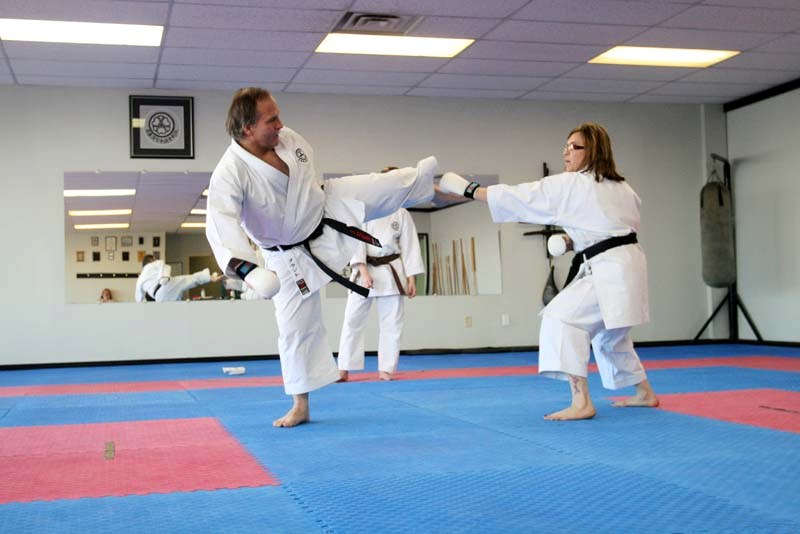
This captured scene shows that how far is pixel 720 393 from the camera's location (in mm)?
4715

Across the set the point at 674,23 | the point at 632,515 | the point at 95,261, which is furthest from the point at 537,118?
the point at 632,515

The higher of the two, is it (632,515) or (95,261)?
(95,261)

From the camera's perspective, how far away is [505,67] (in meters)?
7.94

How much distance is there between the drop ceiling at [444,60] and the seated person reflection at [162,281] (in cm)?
165

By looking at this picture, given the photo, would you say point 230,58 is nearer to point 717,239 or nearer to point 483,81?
point 483,81

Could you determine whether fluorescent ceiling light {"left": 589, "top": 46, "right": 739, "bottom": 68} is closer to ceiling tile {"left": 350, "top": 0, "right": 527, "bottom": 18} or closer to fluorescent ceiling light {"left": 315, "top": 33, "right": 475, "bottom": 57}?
fluorescent ceiling light {"left": 315, "top": 33, "right": 475, "bottom": 57}

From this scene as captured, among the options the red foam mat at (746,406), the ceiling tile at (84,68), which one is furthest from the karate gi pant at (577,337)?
the ceiling tile at (84,68)

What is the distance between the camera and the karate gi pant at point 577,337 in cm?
374

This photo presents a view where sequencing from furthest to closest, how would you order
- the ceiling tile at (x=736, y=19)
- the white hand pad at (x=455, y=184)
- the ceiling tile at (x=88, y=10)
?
1. the ceiling tile at (x=736, y=19)
2. the ceiling tile at (x=88, y=10)
3. the white hand pad at (x=455, y=184)

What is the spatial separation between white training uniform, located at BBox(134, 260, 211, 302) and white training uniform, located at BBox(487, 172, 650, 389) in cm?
510

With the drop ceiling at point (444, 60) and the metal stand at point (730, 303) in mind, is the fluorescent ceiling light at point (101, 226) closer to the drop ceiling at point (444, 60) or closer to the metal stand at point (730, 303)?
the drop ceiling at point (444, 60)

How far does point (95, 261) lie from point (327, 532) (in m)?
6.56

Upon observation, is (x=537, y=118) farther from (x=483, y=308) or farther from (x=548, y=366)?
(x=548, y=366)

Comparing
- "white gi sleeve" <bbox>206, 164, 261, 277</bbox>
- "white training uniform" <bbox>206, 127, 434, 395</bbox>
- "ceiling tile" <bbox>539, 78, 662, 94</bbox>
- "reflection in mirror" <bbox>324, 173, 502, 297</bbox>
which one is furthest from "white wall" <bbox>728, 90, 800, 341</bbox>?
"white gi sleeve" <bbox>206, 164, 261, 277</bbox>
